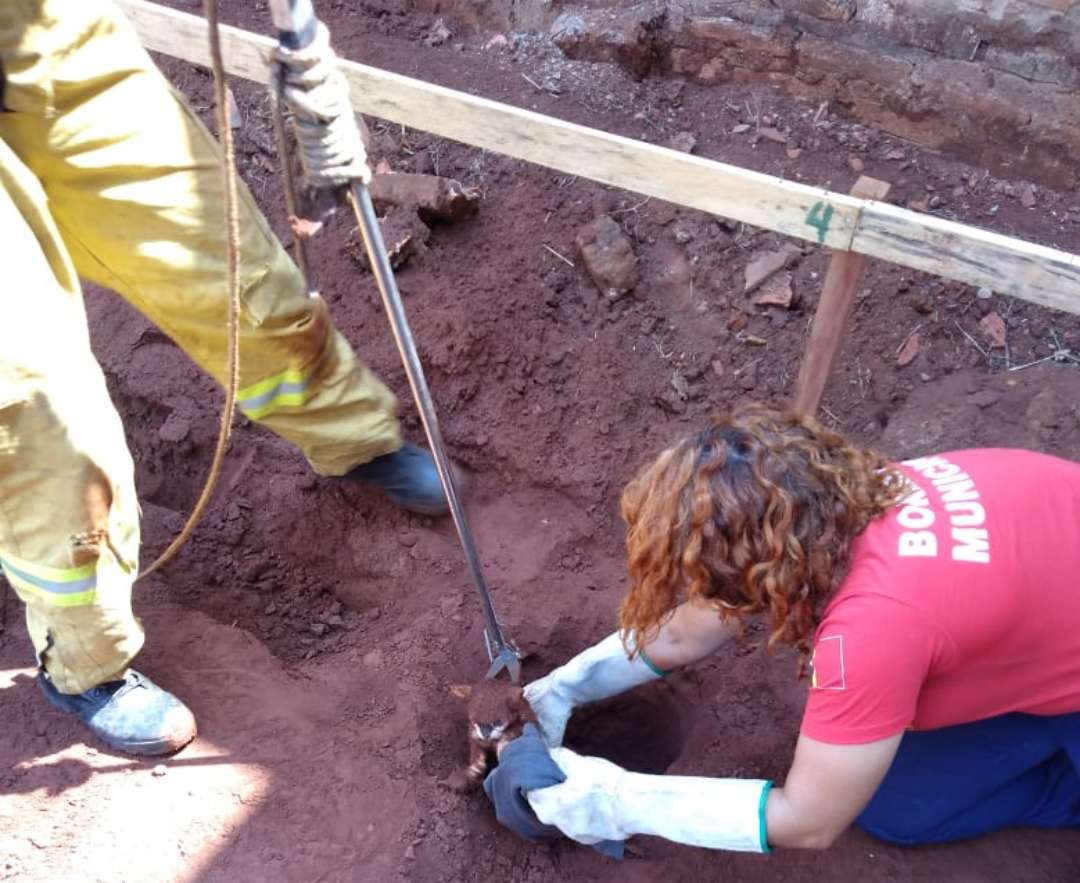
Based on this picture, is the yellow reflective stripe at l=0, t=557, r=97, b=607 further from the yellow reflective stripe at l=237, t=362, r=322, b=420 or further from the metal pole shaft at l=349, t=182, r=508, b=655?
the metal pole shaft at l=349, t=182, r=508, b=655

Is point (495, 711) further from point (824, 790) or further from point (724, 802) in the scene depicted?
point (824, 790)

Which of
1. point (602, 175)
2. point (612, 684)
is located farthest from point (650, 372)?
point (612, 684)

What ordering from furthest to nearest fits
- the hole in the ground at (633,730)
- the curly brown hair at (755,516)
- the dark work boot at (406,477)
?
1. the dark work boot at (406,477)
2. the hole in the ground at (633,730)
3. the curly brown hair at (755,516)

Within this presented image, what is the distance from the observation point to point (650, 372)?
3248 mm

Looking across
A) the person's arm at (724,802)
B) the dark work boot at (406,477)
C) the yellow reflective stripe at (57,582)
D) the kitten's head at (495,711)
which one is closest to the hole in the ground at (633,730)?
the kitten's head at (495,711)

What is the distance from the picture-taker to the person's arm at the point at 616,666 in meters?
2.23

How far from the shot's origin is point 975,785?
7.12 ft

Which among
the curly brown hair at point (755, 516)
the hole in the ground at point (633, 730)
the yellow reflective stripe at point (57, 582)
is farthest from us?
the hole in the ground at point (633, 730)

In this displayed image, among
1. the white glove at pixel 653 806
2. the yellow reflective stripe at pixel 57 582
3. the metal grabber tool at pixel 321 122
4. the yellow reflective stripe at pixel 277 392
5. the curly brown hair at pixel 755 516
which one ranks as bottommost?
the white glove at pixel 653 806

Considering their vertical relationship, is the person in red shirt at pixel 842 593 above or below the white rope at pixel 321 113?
below

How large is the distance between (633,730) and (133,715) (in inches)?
50.2

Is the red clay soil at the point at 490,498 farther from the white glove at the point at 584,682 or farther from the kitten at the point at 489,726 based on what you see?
the white glove at the point at 584,682

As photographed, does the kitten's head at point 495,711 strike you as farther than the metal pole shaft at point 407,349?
Yes

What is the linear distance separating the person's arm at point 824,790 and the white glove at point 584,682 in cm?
56
